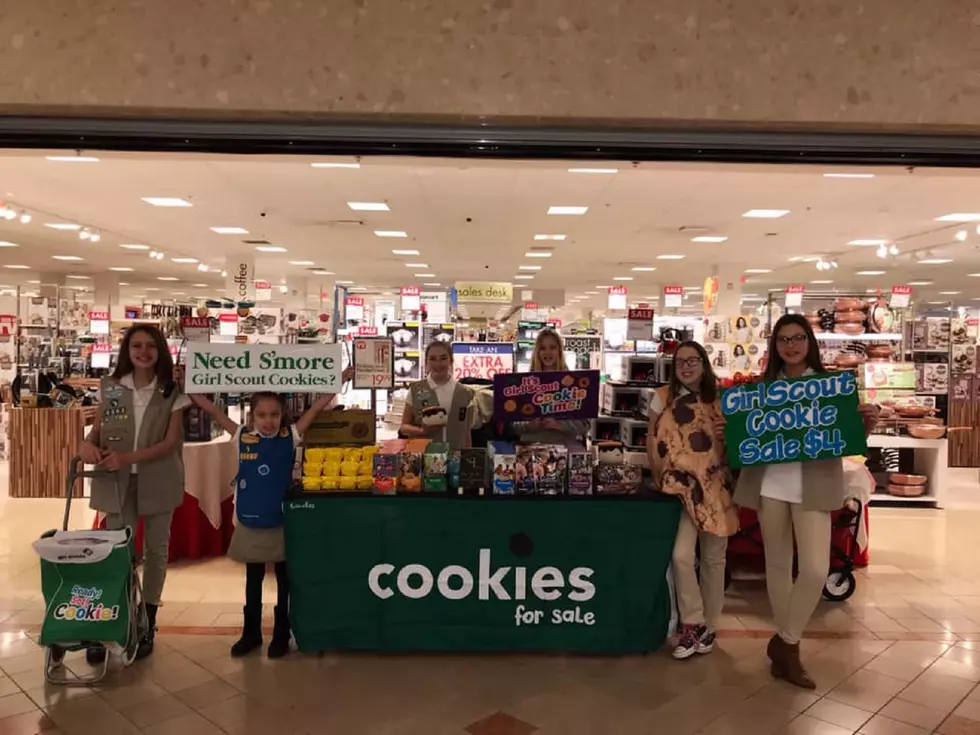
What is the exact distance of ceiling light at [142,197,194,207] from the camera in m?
9.57

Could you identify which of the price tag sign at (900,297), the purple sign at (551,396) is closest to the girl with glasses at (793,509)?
the purple sign at (551,396)

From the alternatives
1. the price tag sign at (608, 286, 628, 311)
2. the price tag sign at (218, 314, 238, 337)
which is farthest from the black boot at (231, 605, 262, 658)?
the price tag sign at (608, 286, 628, 311)

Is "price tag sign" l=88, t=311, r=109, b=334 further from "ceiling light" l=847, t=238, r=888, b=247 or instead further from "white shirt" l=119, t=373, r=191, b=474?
"ceiling light" l=847, t=238, r=888, b=247

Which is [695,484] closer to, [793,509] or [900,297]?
[793,509]

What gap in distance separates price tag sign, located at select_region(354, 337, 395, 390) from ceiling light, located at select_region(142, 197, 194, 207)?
21.1 ft

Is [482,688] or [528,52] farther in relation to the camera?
[482,688]

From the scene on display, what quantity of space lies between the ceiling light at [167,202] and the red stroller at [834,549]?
310 inches

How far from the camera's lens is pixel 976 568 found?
5602 mm

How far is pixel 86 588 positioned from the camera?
3.40 meters

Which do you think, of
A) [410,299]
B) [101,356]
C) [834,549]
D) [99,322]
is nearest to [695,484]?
[834,549]

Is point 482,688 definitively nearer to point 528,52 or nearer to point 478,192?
point 528,52

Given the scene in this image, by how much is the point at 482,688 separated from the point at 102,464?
6.65ft

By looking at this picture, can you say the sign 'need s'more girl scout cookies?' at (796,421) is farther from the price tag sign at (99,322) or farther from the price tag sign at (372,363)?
the price tag sign at (99,322)

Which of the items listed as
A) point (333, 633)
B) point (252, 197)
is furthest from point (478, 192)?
point (333, 633)
